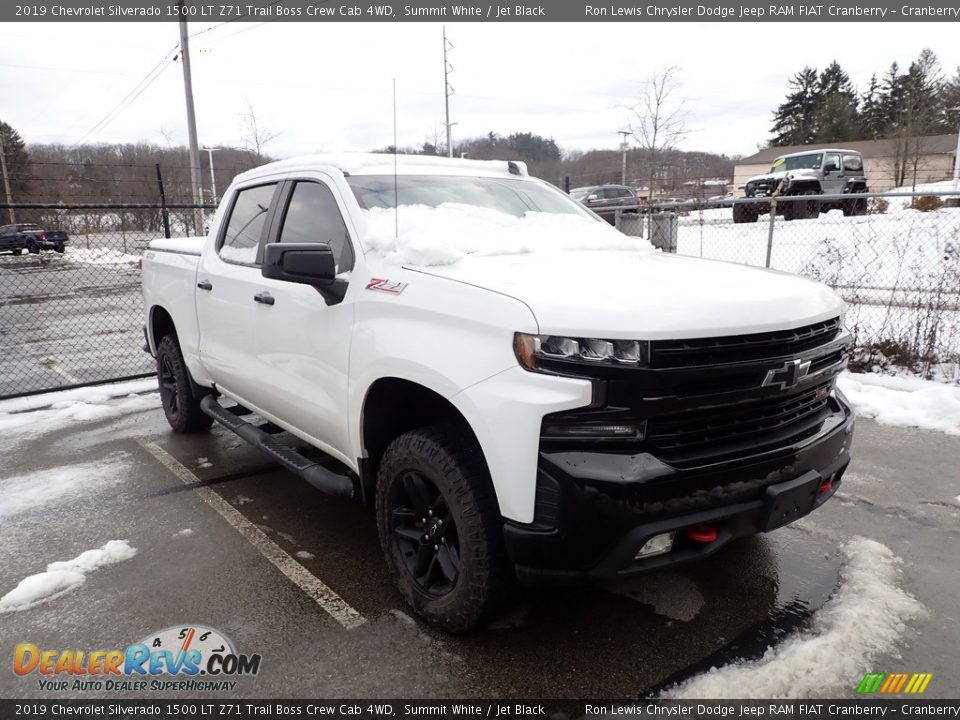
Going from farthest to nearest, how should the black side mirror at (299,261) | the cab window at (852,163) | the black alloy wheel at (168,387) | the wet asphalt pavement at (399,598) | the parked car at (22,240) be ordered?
the parked car at (22,240), the cab window at (852,163), the black alloy wheel at (168,387), the black side mirror at (299,261), the wet asphalt pavement at (399,598)

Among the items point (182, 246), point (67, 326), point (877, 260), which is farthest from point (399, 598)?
point (877, 260)

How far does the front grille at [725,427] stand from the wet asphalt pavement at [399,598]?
90 centimetres

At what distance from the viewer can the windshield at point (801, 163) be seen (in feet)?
72.4

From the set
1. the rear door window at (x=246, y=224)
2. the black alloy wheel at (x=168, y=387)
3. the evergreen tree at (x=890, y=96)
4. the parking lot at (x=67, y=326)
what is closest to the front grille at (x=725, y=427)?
the rear door window at (x=246, y=224)

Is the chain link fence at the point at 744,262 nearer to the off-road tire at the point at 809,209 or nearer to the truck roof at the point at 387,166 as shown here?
the off-road tire at the point at 809,209

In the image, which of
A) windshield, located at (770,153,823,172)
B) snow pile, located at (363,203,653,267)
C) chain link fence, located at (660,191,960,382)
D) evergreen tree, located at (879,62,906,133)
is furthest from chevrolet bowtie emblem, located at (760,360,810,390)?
evergreen tree, located at (879,62,906,133)

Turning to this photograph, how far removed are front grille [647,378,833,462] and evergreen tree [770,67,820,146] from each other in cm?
7976

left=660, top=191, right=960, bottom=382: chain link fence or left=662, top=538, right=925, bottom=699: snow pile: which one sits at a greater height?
left=660, top=191, right=960, bottom=382: chain link fence

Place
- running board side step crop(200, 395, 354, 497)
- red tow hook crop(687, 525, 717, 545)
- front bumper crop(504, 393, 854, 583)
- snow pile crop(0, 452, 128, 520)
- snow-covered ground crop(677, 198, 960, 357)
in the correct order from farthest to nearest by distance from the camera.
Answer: snow-covered ground crop(677, 198, 960, 357)
snow pile crop(0, 452, 128, 520)
running board side step crop(200, 395, 354, 497)
red tow hook crop(687, 525, 717, 545)
front bumper crop(504, 393, 854, 583)

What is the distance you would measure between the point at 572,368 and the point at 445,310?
0.60 metres

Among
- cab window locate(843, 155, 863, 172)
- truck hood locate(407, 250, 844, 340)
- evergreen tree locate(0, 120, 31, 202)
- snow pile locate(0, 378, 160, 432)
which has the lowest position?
snow pile locate(0, 378, 160, 432)

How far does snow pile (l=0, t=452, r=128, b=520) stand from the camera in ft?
14.3

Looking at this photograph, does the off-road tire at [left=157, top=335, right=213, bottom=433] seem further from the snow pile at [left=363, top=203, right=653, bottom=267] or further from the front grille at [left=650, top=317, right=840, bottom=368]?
the front grille at [left=650, top=317, right=840, bottom=368]

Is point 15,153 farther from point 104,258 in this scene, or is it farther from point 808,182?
point 808,182
